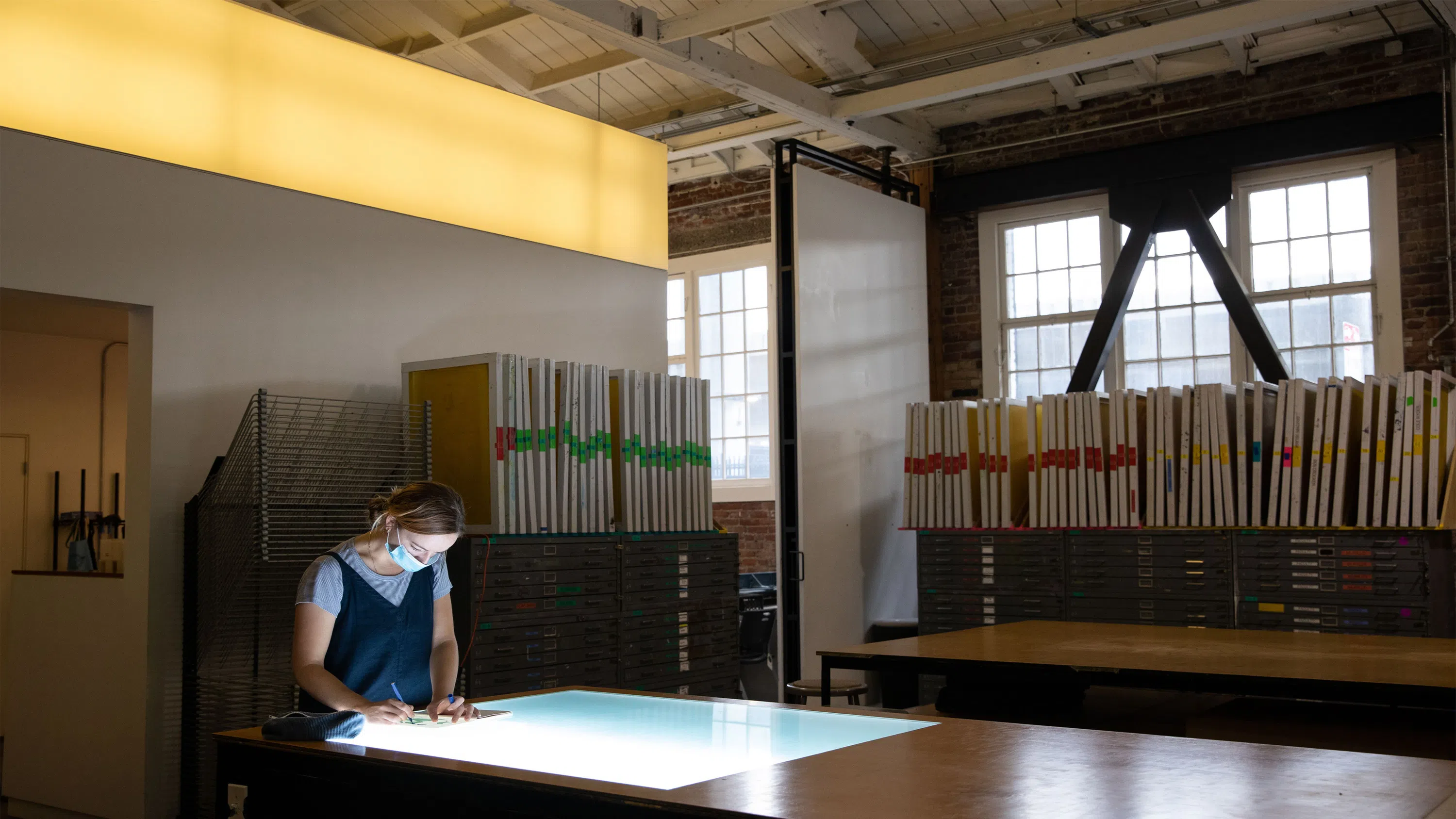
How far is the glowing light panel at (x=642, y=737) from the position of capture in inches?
78.7

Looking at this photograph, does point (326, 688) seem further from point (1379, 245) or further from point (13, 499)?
point (1379, 245)

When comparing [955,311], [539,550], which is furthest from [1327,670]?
[955,311]

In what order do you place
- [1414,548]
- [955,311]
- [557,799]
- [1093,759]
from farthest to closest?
1. [955,311]
2. [1414,548]
3. [1093,759]
4. [557,799]

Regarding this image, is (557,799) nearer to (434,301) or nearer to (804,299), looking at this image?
(434,301)

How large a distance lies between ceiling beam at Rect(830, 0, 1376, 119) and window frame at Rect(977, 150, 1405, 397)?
0.79m

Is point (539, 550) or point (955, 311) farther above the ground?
point (955, 311)

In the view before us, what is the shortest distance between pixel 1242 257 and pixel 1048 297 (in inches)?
42.6

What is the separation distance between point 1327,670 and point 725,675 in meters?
2.64

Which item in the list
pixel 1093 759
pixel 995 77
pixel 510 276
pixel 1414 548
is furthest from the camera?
pixel 995 77

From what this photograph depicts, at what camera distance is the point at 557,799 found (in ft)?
6.04

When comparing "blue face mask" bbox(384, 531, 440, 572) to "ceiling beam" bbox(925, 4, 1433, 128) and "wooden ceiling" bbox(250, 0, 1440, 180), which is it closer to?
"wooden ceiling" bbox(250, 0, 1440, 180)

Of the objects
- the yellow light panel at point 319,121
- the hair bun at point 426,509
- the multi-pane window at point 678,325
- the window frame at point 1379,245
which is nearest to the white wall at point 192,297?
the yellow light panel at point 319,121

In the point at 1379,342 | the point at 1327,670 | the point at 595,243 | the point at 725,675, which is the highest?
the point at 595,243

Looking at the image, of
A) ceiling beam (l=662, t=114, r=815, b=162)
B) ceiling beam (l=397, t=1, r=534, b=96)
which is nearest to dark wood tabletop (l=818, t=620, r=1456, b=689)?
ceiling beam (l=662, t=114, r=815, b=162)
